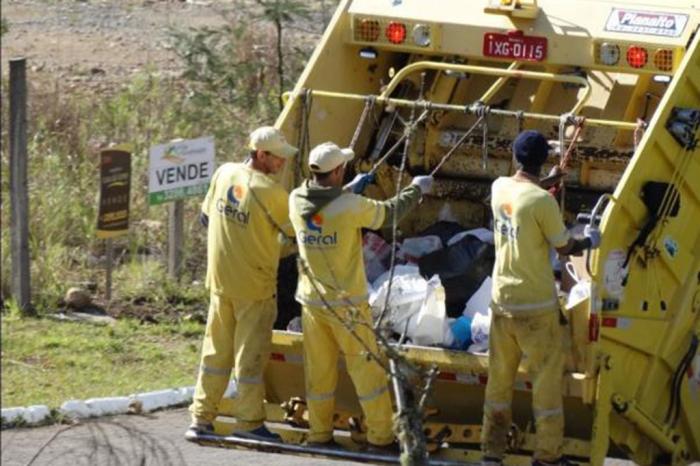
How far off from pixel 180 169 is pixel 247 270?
13.0ft

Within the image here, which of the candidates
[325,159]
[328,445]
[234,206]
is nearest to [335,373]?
[328,445]

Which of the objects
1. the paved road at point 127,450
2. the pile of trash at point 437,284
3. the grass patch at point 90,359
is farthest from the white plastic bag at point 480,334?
the grass patch at point 90,359

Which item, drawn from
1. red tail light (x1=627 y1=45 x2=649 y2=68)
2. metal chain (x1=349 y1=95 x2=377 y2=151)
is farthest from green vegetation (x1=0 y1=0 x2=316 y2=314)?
red tail light (x1=627 y1=45 x2=649 y2=68)

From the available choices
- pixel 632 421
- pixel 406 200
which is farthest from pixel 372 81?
pixel 632 421

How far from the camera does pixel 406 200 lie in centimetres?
849

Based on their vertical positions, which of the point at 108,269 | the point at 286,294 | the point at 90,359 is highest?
the point at 286,294

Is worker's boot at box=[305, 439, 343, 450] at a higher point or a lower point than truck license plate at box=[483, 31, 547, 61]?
lower

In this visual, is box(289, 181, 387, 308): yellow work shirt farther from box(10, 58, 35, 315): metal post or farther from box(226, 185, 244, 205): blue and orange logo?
box(10, 58, 35, 315): metal post

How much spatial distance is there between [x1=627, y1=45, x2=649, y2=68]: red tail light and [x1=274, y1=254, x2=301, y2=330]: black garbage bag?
1.96 metres

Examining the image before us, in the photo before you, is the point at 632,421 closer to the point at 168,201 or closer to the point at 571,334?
the point at 571,334

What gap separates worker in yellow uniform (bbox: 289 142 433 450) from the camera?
841 cm

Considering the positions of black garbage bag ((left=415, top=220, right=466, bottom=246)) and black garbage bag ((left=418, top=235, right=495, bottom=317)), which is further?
black garbage bag ((left=415, top=220, right=466, bottom=246))

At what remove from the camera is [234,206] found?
875 cm

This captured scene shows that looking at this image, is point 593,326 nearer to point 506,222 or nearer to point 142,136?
point 506,222
